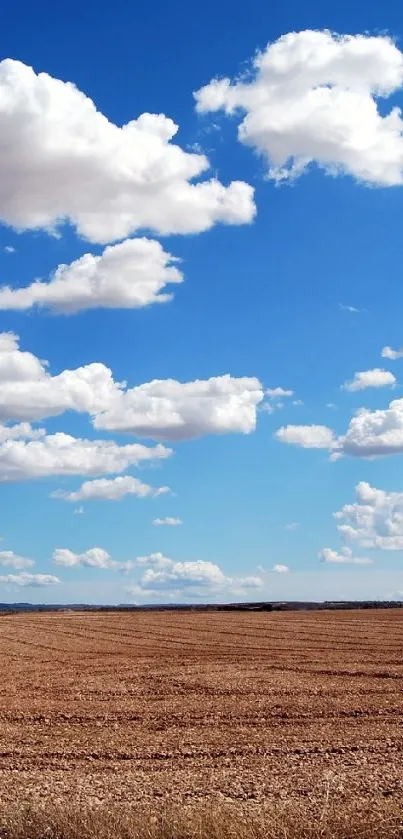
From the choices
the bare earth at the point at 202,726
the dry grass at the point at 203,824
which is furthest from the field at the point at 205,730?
the dry grass at the point at 203,824

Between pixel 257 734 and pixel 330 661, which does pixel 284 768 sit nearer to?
pixel 257 734

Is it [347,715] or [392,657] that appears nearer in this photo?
[347,715]

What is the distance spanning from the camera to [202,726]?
16844 millimetres

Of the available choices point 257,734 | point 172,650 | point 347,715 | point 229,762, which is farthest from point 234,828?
point 172,650

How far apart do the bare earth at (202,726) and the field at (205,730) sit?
3 centimetres

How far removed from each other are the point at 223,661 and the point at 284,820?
21515mm

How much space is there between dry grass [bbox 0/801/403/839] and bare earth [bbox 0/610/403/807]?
3.38 feet

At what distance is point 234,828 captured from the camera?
8.60m

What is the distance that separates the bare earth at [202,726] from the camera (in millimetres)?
11461

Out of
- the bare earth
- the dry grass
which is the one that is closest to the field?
the bare earth

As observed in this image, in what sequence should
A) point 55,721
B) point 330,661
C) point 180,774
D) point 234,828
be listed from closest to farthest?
point 234,828 < point 180,774 < point 55,721 < point 330,661

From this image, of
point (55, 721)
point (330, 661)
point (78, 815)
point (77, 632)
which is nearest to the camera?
point (78, 815)

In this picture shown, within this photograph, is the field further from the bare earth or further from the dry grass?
the dry grass

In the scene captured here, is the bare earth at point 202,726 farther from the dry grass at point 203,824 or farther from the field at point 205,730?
the dry grass at point 203,824
